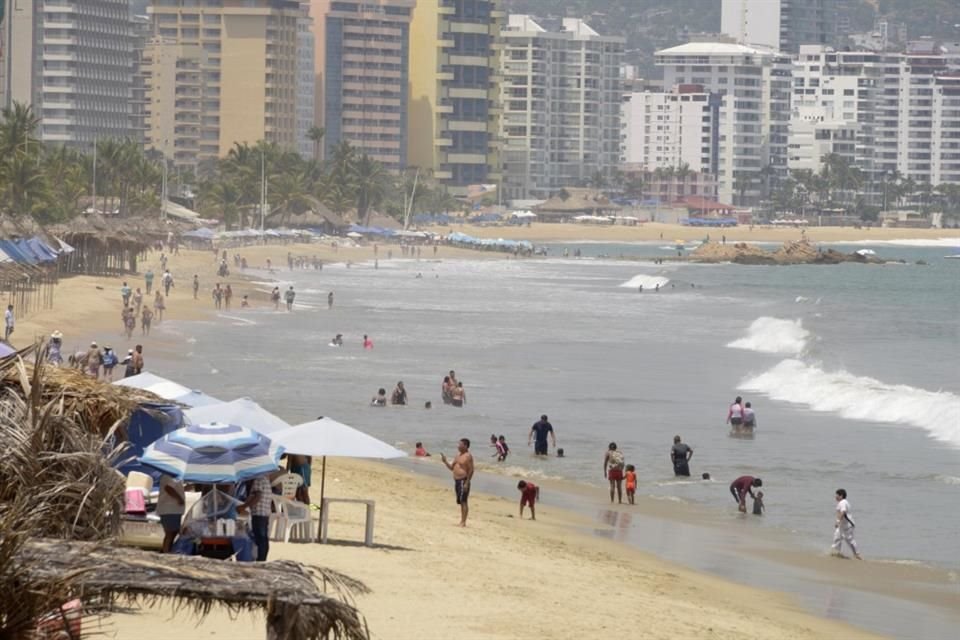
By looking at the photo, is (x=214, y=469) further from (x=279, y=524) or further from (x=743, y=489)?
(x=743, y=489)

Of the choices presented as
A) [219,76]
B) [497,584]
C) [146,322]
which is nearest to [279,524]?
[497,584]

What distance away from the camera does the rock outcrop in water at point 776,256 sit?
5571 inches

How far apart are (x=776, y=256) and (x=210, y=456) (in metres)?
132

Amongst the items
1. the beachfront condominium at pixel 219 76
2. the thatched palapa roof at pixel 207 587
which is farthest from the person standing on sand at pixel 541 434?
the beachfront condominium at pixel 219 76

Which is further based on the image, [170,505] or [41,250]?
[41,250]

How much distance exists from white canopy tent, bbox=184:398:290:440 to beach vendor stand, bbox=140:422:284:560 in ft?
8.18

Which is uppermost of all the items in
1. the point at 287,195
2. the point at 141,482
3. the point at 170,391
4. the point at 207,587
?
the point at 287,195

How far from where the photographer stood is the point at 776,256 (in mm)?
142625

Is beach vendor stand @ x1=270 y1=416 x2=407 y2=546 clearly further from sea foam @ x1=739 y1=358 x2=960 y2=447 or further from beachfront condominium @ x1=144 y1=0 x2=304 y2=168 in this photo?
beachfront condominium @ x1=144 y1=0 x2=304 y2=168

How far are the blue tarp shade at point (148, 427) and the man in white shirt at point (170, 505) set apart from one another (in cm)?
126

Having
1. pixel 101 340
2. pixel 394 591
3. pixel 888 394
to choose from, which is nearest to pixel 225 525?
pixel 394 591

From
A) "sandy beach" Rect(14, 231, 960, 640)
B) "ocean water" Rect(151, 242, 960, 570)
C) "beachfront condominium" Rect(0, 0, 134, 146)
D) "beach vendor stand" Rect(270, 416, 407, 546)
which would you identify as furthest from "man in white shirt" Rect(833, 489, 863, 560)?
"beachfront condominium" Rect(0, 0, 134, 146)

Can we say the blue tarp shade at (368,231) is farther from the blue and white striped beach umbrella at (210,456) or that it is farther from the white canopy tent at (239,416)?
the blue and white striped beach umbrella at (210,456)

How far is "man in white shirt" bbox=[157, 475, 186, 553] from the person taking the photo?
13133mm
